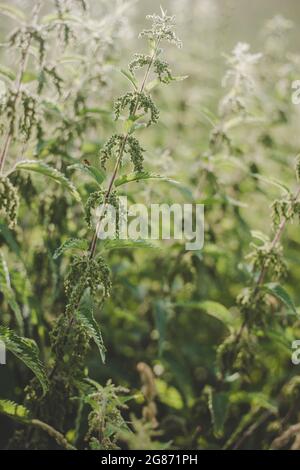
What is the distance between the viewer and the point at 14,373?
3.56 m

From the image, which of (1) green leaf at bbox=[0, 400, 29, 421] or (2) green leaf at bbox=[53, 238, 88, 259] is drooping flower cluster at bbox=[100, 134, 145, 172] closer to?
(2) green leaf at bbox=[53, 238, 88, 259]

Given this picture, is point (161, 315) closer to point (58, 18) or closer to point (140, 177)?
point (140, 177)

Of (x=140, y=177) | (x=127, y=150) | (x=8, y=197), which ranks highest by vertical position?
(x=127, y=150)

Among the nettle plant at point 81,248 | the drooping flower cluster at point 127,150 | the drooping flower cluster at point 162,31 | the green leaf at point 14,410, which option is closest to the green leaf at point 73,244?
the nettle plant at point 81,248

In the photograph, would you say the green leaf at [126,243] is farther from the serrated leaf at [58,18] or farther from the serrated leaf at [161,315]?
the serrated leaf at [58,18]

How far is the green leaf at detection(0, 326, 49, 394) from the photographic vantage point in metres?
2.29

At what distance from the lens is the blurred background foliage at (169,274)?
10.9 ft

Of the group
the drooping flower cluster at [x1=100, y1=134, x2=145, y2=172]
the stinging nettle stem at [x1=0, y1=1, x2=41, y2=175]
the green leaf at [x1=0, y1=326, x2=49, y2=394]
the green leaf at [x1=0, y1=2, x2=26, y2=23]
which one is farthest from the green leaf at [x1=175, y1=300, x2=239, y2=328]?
the green leaf at [x1=0, y1=2, x2=26, y2=23]

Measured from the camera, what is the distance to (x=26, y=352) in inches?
98.1

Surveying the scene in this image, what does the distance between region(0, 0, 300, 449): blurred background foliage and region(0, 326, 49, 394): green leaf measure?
24.6 inches

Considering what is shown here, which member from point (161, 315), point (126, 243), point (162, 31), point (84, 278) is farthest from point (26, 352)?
point (162, 31)

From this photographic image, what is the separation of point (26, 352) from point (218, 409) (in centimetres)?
141
